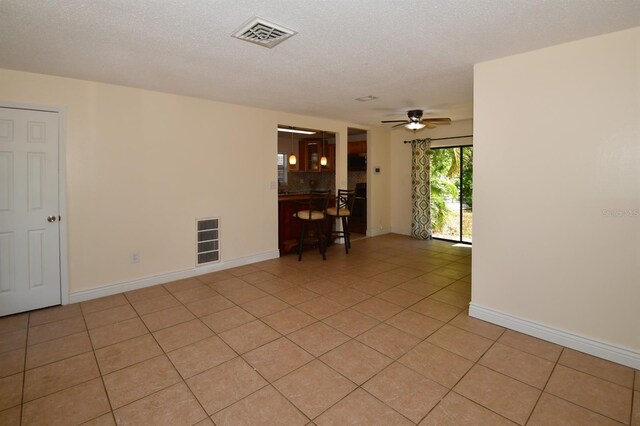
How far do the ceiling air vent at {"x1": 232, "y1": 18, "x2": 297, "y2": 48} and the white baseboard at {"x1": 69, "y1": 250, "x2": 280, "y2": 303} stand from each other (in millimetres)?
3083

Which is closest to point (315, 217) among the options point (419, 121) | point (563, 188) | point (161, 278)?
point (419, 121)

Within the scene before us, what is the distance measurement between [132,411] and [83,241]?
7.86ft

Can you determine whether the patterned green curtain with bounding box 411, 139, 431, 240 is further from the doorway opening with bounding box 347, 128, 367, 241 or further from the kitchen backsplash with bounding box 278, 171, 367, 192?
the kitchen backsplash with bounding box 278, 171, 367, 192

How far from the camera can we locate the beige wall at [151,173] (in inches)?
136

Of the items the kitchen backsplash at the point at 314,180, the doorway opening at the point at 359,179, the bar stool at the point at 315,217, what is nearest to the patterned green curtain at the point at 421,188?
the doorway opening at the point at 359,179

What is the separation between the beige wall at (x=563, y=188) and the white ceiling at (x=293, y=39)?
250mm

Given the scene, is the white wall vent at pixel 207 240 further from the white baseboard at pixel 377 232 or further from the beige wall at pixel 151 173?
the white baseboard at pixel 377 232

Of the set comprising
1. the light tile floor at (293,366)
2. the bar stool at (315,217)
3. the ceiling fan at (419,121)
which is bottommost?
the light tile floor at (293,366)

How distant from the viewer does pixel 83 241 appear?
3.53 metres

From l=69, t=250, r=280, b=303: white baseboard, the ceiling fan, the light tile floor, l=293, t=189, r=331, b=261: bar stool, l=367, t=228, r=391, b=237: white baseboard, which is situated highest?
the ceiling fan

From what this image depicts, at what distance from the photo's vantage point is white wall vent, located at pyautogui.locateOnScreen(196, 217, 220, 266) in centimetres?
445

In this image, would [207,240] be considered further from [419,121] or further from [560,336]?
[560,336]

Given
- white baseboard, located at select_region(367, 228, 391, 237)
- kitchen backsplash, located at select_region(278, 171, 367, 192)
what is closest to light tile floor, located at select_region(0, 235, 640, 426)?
white baseboard, located at select_region(367, 228, 391, 237)

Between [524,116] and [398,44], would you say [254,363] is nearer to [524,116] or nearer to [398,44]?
[398,44]
